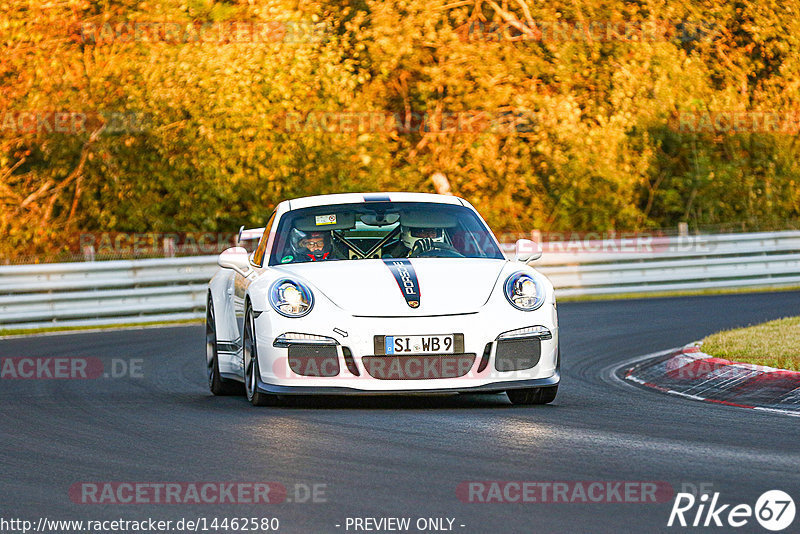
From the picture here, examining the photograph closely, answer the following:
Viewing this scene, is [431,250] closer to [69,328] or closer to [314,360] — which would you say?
[314,360]

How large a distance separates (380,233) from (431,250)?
16.1 inches

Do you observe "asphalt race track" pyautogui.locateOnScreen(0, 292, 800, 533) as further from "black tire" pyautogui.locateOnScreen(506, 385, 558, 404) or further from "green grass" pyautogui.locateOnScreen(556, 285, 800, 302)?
"green grass" pyautogui.locateOnScreen(556, 285, 800, 302)

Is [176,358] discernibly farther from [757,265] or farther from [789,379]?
[757,265]

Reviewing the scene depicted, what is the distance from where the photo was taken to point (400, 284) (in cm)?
864

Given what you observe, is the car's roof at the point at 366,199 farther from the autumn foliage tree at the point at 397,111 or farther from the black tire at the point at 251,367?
the autumn foliage tree at the point at 397,111

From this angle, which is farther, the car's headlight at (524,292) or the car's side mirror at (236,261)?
the car's side mirror at (236,261)

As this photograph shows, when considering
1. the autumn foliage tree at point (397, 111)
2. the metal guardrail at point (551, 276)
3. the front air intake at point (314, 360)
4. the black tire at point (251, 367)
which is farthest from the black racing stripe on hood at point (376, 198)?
the autumn foliage tree at point (397, 111)

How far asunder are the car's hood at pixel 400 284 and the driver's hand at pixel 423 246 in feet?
1.67

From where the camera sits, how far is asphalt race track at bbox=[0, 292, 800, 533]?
5.56m

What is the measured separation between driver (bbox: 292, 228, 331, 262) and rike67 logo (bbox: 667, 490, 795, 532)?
4370 mm

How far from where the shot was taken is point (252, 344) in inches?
355

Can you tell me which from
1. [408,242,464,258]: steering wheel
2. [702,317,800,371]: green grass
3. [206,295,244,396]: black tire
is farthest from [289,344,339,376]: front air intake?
Result: [702,317,800,371]: green grass

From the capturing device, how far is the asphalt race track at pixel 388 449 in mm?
5562

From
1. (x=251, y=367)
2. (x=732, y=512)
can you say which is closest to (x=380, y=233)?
(x=251, y=367)
